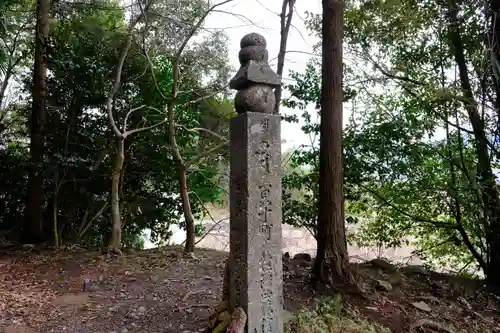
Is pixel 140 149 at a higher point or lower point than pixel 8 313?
higher

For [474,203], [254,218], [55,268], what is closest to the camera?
[254,218]

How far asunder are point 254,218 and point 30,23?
29.2 feet

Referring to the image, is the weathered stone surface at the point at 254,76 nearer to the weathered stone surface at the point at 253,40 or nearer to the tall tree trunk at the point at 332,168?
the weathered stone surface at the point at 253,40

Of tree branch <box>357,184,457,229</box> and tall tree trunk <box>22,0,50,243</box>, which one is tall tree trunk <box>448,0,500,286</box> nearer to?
tree branch <box>357,184,457,229</box>

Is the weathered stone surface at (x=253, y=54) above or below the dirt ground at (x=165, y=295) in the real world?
above

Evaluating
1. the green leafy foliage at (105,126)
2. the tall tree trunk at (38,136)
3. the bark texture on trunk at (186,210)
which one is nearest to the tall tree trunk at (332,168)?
the bark texture on trunk at (186,210)

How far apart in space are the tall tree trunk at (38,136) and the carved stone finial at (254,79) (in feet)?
19.3

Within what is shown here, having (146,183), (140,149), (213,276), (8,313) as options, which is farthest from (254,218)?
(146,183)

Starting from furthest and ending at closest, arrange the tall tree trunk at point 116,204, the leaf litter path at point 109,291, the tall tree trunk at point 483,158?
the tall tree trunk at point 116,204 < the tall tree trunk at point 483,158 < the leaf litter path at point 109,291

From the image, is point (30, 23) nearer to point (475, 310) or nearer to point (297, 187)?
point (297, 187)

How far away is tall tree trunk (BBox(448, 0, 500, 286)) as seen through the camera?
5508 millimetres

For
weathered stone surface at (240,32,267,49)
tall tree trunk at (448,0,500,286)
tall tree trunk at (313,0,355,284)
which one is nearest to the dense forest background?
tall tree trunk at (448,0,500,286)

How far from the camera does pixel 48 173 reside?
742cm

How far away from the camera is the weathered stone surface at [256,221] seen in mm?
3150
